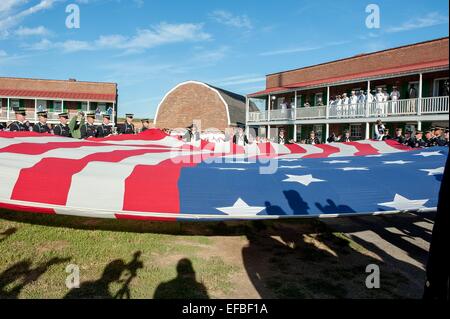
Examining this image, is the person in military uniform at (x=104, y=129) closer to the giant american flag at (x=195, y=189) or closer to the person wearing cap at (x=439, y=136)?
the giant american flag at (x=195, y=189)

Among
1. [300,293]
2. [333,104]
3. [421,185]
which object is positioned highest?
[333,104]

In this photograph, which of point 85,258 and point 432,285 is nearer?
point 432,285

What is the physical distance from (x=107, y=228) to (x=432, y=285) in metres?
4.99

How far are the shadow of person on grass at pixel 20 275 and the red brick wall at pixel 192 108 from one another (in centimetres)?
3390

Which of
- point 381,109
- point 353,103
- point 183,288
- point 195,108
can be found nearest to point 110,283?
point 183,288

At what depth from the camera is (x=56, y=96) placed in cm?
3816

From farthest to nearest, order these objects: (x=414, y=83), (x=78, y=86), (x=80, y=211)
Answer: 1. (x=78, y=86)
2. (x=414, y=83)
3. (x=80, y=211)

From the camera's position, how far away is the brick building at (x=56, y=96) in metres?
37.7

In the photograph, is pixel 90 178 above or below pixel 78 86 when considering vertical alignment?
below

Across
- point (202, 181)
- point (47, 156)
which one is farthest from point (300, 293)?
point (47, 156)

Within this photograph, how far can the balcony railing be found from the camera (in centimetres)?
1780

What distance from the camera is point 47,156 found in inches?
172

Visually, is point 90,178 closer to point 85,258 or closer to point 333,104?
point 85,258

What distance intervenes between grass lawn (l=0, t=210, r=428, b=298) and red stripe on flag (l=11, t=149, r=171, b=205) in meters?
0.91
